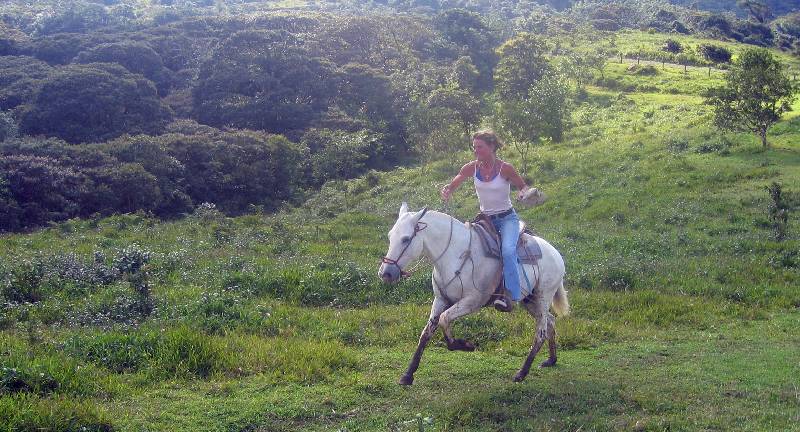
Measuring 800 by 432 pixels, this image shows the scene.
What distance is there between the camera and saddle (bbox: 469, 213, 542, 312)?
7.50 meters

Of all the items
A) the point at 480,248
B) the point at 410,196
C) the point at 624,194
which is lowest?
the point at 410,196

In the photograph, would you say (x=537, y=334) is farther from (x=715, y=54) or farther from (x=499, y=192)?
(x=715, y=54)

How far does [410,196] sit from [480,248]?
18.5 meters

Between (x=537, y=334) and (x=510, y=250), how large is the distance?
1247mm

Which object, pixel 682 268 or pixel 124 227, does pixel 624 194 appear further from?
pixel 124 227

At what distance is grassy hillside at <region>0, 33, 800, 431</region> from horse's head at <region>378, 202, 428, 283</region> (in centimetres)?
139

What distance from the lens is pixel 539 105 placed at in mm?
29016

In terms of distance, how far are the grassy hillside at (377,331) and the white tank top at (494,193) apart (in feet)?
6.59

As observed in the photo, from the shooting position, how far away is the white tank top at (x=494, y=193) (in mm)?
7504

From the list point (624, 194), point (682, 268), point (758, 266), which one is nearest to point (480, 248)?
point (682, 268)

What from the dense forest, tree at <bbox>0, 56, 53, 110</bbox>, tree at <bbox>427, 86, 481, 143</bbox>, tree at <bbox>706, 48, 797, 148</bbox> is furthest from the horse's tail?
tree at <bbox>0, 56, 53, 110</bbox>

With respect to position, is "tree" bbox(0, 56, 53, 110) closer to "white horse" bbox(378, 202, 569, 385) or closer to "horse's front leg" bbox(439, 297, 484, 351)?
"white horse" bbox(378, 202, 569, 385)

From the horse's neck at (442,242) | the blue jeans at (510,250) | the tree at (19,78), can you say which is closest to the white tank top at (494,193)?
the blue jeans at (510,250)

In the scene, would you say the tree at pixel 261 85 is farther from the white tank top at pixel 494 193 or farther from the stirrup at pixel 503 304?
the stirrup at pixel 503 304
